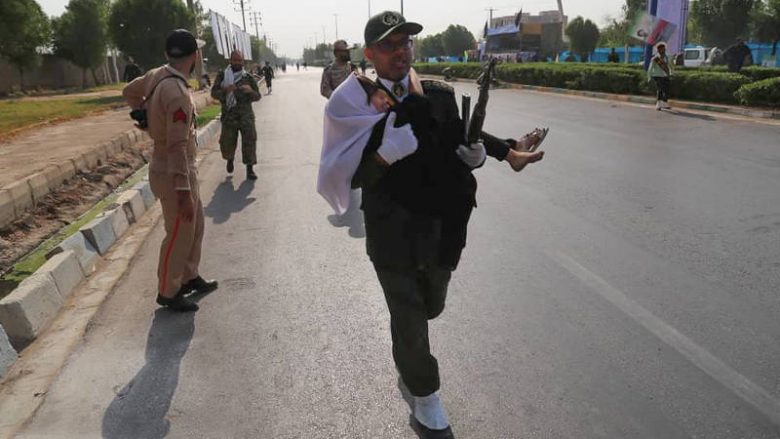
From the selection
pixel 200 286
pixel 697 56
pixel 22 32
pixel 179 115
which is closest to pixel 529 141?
pixel 179 115

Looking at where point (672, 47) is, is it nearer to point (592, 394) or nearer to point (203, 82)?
point (592, 394)

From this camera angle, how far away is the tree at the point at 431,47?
102938 mm

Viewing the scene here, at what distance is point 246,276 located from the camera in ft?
15.1

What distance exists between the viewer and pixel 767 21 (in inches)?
1816

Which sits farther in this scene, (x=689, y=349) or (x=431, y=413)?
(x=689, y=349)

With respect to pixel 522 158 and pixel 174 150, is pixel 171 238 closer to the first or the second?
pixel 174 150

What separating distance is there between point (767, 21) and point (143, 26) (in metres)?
45.6

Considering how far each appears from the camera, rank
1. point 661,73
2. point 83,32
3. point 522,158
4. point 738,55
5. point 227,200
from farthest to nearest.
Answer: point 83,32, point 738,55, point 661,73, point 227,200, point 522,158

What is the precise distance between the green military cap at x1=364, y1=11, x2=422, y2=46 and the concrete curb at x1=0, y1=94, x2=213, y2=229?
16.7 feet

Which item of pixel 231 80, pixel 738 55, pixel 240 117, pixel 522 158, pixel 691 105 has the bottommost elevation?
pixel 691 105

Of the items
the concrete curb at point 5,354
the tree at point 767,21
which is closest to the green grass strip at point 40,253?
the concrete curb at point 5,354

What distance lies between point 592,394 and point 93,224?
14.1 ft

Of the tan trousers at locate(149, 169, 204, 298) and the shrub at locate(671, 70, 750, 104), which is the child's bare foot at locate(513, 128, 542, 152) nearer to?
the tan trousers at locate(149, 169, 204, 298)

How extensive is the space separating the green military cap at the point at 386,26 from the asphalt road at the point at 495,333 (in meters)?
1.70
